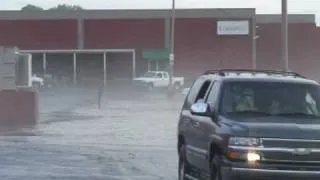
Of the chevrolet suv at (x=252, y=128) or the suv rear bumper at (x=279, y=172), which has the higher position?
the chevrolet suv at (x=252, y=128)

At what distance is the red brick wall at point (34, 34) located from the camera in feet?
240

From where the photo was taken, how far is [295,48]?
73.8m

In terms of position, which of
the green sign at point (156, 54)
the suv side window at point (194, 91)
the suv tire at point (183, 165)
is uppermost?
the green sign at point (156, 54)

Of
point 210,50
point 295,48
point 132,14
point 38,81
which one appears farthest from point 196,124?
point 295,48

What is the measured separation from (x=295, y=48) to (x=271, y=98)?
6376 cm

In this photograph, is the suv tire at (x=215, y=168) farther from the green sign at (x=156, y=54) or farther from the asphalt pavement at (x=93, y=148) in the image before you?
the green sign at (x=156, y=54)

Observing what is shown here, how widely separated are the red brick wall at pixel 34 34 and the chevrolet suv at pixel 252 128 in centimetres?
6110

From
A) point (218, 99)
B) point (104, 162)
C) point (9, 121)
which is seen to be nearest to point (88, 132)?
point (9, 121)

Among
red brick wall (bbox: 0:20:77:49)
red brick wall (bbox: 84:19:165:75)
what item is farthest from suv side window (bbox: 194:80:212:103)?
red brick wall (bbox: 0:20:77:49)

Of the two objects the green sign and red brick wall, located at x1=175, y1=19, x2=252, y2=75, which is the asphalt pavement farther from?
the green sign

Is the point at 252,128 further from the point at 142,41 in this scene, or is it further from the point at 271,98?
the point at 142,41

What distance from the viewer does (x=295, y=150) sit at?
9.70 meters

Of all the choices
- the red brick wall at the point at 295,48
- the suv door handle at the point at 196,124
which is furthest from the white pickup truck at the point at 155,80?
the suv door handle at the point at 196,124

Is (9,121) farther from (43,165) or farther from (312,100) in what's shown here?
(312,100)
